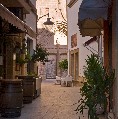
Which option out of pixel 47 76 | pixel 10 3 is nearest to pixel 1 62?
pixel 10 3

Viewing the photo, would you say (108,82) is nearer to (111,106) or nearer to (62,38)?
(111,106)

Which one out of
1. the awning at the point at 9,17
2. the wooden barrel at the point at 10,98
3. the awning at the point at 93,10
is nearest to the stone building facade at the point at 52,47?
the awning at the point at 9,17

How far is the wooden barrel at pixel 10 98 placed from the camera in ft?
29.6

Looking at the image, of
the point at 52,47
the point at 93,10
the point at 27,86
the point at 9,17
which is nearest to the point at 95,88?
→ the point at 93,10

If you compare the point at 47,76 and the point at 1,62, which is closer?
the point at 1,62

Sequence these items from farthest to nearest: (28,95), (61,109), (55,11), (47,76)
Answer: (55,11) → (47,76) → (28,95) → (61,109)

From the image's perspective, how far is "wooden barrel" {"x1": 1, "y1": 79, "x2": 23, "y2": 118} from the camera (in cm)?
902

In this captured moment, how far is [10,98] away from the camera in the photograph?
899 centimetres

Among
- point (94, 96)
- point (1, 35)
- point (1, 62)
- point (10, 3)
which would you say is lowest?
point (94, 96)

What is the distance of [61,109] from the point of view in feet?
36.8

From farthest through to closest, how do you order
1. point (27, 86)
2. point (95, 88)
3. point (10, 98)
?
point (27, 86), point (10, 98), point (95, 88)

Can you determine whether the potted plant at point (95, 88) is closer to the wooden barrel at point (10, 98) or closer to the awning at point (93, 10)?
the awning at point (93, 10)

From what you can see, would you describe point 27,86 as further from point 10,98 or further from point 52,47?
point 52,47

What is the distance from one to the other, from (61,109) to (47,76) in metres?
28.8
